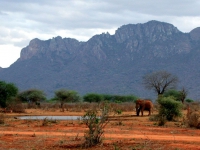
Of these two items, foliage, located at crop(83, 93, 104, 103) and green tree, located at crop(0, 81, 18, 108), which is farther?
foliage, located at crop(83, 93, 104, 103)

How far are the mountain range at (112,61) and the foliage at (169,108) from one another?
8281 centimetres

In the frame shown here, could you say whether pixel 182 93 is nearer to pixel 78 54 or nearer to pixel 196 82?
pixel 196 82

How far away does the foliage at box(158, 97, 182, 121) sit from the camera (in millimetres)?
30156

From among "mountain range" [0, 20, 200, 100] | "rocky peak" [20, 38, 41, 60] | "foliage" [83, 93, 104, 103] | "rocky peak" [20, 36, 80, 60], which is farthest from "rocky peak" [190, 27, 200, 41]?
"foliage" [83, 93, 104, 103]

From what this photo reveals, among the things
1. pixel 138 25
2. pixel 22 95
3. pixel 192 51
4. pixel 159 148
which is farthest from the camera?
pixel 138 25

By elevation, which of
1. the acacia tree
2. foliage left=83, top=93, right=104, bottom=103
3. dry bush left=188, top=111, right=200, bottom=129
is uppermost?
the acacia tree

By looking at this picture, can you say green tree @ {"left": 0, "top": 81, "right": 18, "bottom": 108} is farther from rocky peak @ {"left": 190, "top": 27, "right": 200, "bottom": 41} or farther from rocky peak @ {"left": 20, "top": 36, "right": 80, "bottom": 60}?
rocky peak @ {"left": 20, "top": 36, "right": 80, "bottom": 60}

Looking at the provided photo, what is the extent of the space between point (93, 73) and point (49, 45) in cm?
3574

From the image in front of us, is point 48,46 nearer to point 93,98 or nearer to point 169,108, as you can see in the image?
point 93,98

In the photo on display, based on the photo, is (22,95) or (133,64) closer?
(22,95)

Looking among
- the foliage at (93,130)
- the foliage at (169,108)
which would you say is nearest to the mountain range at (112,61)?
the foliage at (169,108)

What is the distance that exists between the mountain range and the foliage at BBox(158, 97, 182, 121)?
82.8 meters

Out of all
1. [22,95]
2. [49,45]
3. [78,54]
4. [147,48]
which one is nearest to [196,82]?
[147,48]

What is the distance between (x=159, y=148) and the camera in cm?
1488
